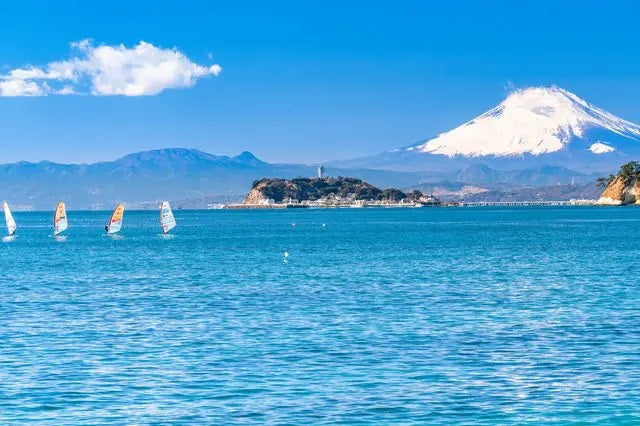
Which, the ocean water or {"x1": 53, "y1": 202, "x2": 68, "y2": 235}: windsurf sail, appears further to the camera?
{"x1": 53, "y1": 202, "x2": 68, "y2": 235}: windsurf sail

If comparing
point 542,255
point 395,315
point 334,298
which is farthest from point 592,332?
point 542,255

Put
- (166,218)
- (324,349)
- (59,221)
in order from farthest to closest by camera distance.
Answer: (166,218)
(59,221)
(324,349)

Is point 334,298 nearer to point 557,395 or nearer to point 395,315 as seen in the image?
point 395,315

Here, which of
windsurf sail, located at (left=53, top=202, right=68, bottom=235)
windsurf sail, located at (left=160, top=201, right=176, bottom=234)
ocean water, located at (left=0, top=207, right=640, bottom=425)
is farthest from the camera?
windsurf sail, located at (left=160, top=201, right=176, bottom=234)

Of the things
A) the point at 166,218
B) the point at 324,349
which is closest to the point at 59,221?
the point at 166,218

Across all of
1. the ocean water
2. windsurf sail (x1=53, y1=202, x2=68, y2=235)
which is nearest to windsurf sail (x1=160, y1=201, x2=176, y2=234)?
windsurf sail (x1=53, y1=202, x2=68, y2=235)

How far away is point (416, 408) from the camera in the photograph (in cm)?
2889

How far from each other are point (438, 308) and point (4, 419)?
2647 centimetres

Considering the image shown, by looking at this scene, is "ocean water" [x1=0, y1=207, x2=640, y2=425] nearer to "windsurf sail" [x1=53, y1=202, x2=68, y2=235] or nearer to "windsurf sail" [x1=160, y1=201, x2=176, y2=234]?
"windsurf sail" [x1=53, y1=202, x2=68, y2=235]

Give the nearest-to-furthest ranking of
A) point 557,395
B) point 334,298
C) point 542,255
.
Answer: point 557,395, point 334,298, point 542,255

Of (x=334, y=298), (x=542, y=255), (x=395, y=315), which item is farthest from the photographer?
(x=542, y=255)

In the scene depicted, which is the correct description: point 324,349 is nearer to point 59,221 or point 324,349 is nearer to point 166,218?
point 59,221

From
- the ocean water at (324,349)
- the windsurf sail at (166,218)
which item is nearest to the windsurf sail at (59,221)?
the windsurf sail at (166,218)

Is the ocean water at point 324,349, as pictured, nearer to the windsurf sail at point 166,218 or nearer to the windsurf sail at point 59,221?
the windsurf sail at point 59,221
